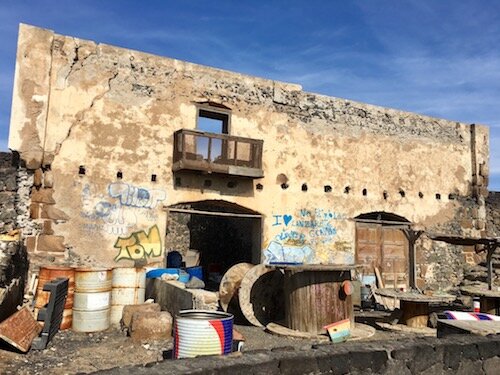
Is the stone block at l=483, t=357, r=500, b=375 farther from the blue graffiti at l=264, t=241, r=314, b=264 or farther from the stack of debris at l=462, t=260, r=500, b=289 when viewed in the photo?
the stack of debris at l=462, t=260, r=500, b=289

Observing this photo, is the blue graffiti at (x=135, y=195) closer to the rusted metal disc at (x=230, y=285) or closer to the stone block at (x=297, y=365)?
the rusted metal disc at (x=230, y=285)

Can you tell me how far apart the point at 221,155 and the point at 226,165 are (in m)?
0.33

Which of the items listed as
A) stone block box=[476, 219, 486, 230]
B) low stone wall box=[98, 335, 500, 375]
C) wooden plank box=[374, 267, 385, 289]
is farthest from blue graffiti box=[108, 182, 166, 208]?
stone block box=[476, 219, 486, 230]

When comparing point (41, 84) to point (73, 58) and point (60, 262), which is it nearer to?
point (73, 58)

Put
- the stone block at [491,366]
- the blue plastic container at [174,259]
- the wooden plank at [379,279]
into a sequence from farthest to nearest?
1. the blue plastic container at [174,259]
2. the wooden plank at [379,279]
3. the stone block at [491,366]

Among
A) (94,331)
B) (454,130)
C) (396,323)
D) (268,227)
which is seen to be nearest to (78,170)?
(94,331)

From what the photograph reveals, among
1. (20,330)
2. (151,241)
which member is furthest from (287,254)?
(20,330)

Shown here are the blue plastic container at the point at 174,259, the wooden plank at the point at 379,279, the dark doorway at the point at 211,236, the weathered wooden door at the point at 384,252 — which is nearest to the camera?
the wooden plank at the point at 379,279

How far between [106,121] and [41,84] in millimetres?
1704

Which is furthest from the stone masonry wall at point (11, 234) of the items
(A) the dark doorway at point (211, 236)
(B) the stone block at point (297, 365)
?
(A) the dark doorway at point (211, 236)

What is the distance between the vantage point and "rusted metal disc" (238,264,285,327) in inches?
347

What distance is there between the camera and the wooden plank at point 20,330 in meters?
6.17

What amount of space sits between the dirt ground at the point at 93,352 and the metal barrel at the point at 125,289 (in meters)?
0.52

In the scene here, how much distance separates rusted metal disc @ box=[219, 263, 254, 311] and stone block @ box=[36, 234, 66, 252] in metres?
4.13
